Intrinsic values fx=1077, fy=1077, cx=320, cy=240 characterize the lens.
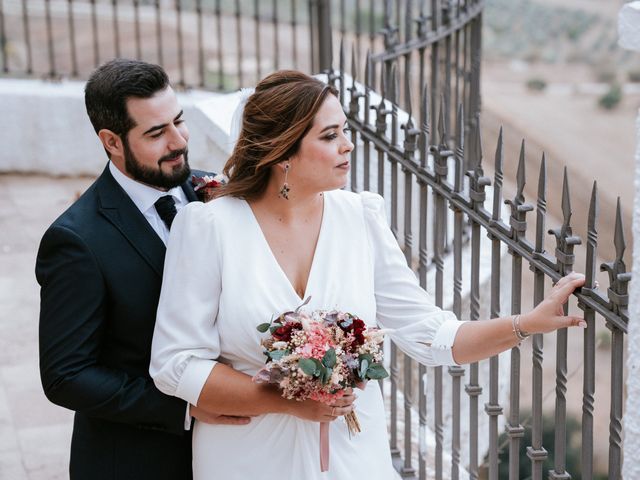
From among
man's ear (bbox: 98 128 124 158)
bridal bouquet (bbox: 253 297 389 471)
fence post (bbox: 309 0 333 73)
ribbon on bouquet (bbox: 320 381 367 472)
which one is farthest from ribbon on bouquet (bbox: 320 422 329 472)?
fence post (bbox: 309 0 333 73)

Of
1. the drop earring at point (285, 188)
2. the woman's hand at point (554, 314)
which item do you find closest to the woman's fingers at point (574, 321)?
the woman's hand at point (554, 314)

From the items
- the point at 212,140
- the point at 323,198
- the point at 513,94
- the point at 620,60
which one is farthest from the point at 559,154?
the point at 323,198

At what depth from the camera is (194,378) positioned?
2604 millimetres

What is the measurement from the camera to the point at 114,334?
2732 mm

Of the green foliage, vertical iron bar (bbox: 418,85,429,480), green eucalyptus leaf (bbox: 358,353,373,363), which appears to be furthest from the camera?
the green foliage

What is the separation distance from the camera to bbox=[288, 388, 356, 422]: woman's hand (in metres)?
2.50

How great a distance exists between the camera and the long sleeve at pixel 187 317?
260 cm

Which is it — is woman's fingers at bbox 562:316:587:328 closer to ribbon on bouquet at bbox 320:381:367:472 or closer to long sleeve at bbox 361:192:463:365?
long sleeve at bbox 361:192:463:365

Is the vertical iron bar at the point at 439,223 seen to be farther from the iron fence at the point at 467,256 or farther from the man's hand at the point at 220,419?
the man's hand at the point at 220,419

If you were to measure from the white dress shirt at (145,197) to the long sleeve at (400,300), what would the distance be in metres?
0.54

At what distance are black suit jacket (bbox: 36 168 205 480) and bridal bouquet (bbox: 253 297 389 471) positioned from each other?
0.38 metres

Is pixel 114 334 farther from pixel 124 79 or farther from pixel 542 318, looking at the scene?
pixel 542 318

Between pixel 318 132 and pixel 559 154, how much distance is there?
26092 mm

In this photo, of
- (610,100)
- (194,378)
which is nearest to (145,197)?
(194,378)
